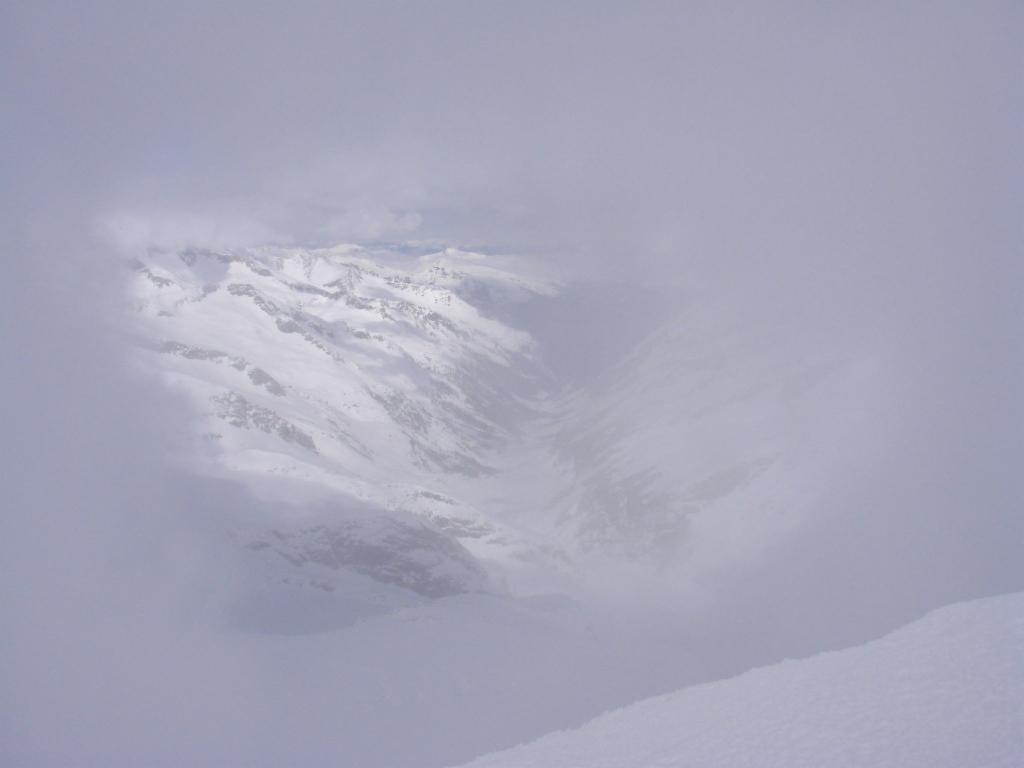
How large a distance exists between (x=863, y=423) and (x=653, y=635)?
56.8 metres

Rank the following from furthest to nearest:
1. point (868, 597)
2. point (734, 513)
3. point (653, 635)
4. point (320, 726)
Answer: point (734, 513), point (653, 635), point (868, 597), point (320, 726)

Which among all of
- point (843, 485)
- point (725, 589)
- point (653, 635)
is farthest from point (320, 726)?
point (843, 485)

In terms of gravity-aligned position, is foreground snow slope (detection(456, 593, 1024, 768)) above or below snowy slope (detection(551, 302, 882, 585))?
below

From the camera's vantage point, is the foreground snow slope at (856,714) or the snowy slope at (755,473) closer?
the foreground snow slope at (856,714)

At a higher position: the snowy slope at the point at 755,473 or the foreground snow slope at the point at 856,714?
the snowy slope at the point at 755,473

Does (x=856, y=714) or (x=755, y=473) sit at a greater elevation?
(x=755, y=473)

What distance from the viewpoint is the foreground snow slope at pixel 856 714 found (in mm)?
8438

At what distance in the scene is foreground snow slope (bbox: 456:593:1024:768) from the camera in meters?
8.44

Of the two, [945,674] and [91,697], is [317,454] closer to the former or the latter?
[91,697]

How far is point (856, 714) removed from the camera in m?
9.30

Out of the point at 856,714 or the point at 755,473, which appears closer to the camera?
the point at 856,714

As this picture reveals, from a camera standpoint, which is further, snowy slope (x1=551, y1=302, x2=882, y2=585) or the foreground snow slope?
snowy slope (x1=551, y1=302, x2=882, y2=585)

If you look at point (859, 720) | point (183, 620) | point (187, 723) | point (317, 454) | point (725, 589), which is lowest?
point (859, 720)

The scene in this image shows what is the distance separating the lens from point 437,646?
260 ft
